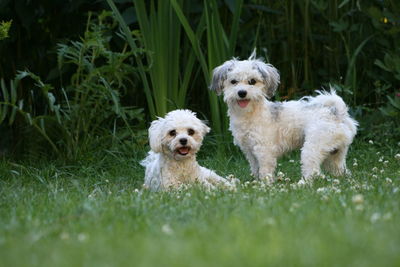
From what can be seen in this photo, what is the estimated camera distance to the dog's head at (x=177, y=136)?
6.04 metres

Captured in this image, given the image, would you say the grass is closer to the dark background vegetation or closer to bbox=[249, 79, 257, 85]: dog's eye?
bbox=[249, 79, 257, 85]: dog's eye

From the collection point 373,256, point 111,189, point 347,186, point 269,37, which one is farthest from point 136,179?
point 373,256

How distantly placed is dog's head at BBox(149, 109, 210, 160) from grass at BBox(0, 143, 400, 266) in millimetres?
667

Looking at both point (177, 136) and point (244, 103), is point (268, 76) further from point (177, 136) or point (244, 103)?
point (177, 136)

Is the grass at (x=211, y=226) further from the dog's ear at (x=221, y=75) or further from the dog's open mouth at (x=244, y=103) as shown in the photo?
the dog's ear at (x=221, y=75)

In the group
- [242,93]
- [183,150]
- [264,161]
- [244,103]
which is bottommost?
[264,161]

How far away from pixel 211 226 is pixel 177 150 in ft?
8.30

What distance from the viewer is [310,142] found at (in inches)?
247

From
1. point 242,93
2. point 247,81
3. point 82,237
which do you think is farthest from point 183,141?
point 82,237

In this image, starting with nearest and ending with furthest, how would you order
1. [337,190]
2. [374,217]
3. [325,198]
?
1. [374,217]
2. [325,198]
3. [337,190]

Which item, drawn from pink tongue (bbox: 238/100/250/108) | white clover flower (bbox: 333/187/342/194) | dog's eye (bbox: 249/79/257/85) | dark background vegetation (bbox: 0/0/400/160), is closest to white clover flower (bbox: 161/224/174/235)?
white clover flower (bbox: 333/187/342/194)

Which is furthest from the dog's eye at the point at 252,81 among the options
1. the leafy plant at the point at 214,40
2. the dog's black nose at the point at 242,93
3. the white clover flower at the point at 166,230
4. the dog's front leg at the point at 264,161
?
the white clover flower at the point at 166,230

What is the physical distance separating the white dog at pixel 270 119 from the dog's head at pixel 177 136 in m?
0.58

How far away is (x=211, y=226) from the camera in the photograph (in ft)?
11.8
